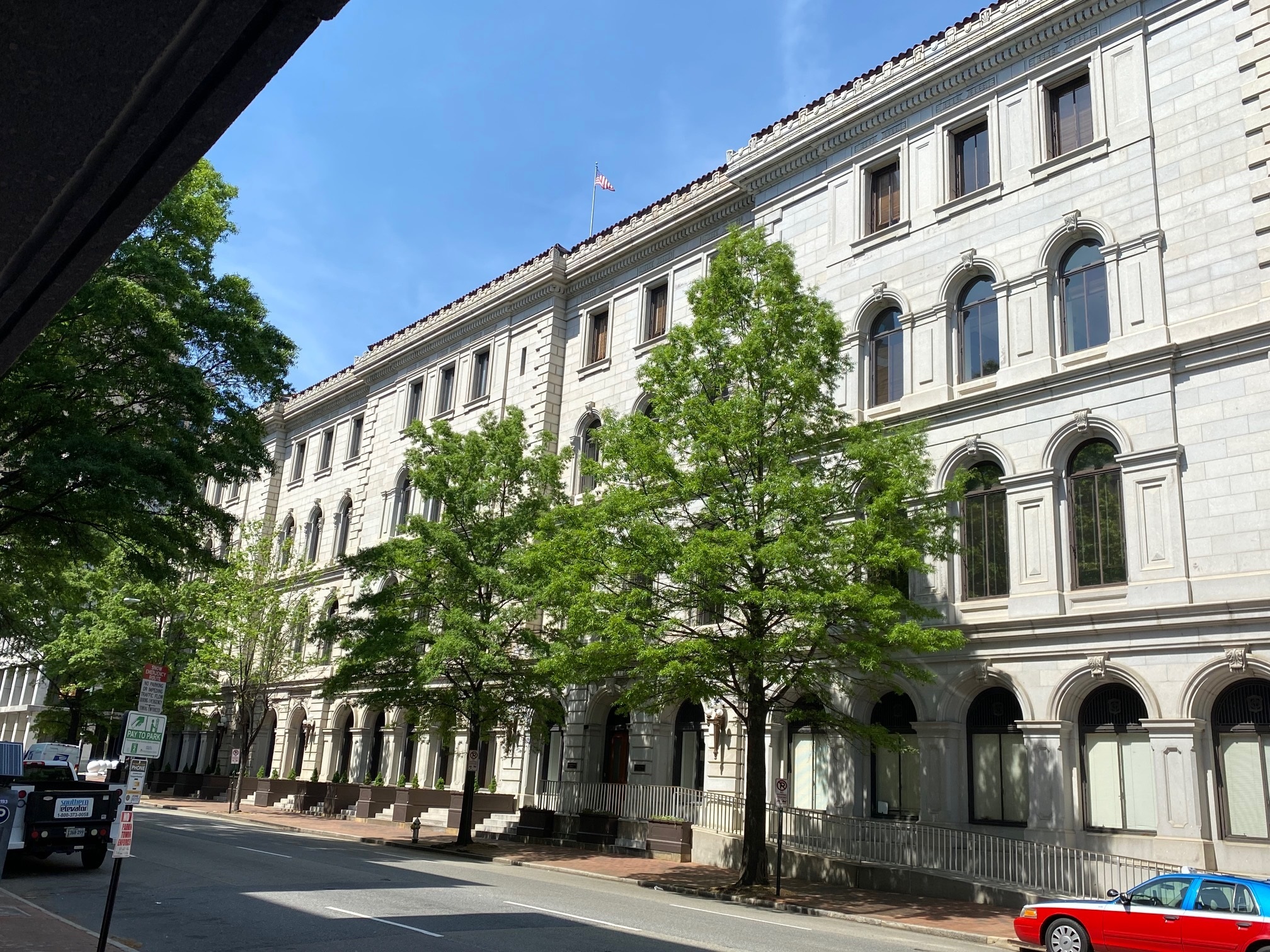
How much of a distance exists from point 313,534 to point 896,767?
36.2 meters

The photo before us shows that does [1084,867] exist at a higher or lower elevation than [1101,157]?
lower

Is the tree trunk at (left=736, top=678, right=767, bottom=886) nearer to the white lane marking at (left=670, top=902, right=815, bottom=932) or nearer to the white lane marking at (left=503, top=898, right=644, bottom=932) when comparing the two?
→ the white lane marking at (left=670, top=902, right=815, bottom=932)

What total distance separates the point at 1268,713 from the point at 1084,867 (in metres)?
4.23

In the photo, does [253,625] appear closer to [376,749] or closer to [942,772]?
[376,749]

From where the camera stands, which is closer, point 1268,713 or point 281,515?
point 1268,713

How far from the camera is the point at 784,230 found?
99.6 feet

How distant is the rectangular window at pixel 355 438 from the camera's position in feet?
166

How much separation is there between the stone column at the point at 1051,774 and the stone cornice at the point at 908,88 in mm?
15511

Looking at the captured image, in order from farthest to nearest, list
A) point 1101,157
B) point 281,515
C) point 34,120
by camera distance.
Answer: point 281,515
point 1101,157
point 34,120

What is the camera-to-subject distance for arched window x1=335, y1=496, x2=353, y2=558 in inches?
1940

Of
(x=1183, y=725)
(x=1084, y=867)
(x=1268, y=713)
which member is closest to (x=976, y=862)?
(x=1084, y=867)

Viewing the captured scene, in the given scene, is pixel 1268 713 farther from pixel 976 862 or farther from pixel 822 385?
pixel 822 385

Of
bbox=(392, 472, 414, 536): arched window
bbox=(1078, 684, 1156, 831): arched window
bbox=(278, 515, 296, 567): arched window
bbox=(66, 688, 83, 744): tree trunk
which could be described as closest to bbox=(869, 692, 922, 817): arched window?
bbox=(1078, 684, 1156, 831): arched window

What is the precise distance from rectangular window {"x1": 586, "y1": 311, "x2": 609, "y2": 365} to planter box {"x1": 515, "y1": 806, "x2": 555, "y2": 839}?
15119 millimetres
